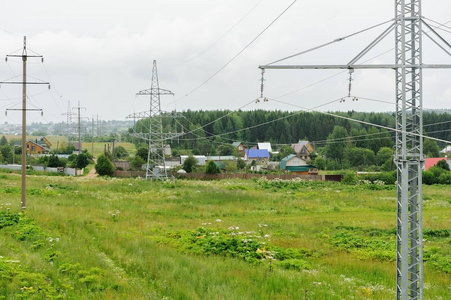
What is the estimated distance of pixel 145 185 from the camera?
145 feet

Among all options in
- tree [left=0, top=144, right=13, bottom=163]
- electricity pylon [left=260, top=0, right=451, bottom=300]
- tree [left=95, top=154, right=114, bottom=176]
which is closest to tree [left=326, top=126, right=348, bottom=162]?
tree [left=95, top=154, right=114, bottom=176]

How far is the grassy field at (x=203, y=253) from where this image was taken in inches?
450

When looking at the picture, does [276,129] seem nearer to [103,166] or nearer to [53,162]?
[53,162]

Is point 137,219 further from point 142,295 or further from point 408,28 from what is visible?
point 408,28

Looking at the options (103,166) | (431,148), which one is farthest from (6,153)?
(431,148)

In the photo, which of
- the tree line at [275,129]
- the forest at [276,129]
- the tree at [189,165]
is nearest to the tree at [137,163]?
the tree at [189,165]

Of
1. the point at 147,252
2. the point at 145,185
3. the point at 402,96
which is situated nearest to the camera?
the point at 402,96

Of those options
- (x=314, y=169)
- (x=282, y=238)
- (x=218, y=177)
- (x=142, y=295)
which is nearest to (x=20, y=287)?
(x=142, y=295)

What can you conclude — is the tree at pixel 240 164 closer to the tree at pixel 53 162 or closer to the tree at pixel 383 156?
the tree at pixel 383 156

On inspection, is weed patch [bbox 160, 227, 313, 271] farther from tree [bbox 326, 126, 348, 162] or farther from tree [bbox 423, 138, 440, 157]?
tree [bbox 423, 138, 440, 157]

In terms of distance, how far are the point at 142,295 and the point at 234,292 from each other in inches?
94.0

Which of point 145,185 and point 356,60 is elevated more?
point 356,60

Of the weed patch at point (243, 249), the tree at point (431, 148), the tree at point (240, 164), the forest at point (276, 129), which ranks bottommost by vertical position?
the weed patch at point (243, 249)

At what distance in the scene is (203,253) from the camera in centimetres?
1672
